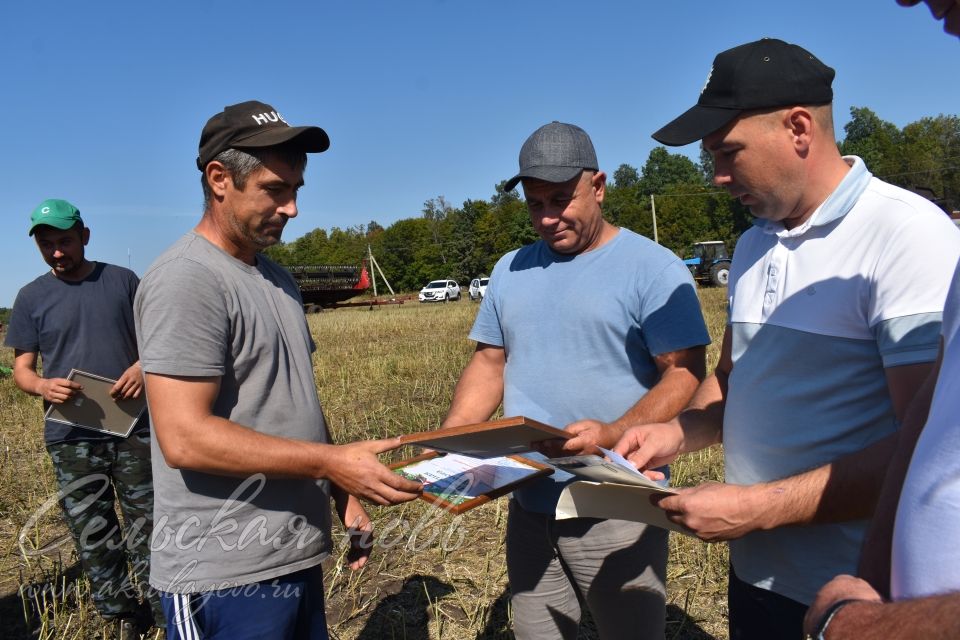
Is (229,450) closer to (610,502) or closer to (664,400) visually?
(610,502)

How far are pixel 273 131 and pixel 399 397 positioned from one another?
6486 millimetres

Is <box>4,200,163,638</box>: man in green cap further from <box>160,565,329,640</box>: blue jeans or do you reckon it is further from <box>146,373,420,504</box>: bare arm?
<box>146,373,420,504</box>: bare arm

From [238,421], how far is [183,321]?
326 millimetres

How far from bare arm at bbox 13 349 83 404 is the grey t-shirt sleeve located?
6.05ft

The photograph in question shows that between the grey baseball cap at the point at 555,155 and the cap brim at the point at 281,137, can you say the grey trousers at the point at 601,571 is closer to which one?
the grey baseball cap at the point at 555,155

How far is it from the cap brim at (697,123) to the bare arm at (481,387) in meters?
1.19

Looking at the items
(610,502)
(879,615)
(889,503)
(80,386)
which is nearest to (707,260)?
(80,386)

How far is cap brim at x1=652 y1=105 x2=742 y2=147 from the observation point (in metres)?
1.70

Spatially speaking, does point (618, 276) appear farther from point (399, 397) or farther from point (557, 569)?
point (399, 397)

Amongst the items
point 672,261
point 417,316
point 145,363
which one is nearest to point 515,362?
point 672,261

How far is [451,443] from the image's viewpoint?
1.79 m

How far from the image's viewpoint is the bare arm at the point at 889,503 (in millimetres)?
1172

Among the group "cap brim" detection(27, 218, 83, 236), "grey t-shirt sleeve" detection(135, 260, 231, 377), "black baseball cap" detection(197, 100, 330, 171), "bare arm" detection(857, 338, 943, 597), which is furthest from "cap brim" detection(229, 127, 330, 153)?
"cap brim" detection(27, 218, 83, 236)

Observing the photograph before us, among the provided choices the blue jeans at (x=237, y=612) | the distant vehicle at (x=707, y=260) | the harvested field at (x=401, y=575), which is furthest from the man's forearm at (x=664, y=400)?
the distant vehicle at (x=707, y=260)
